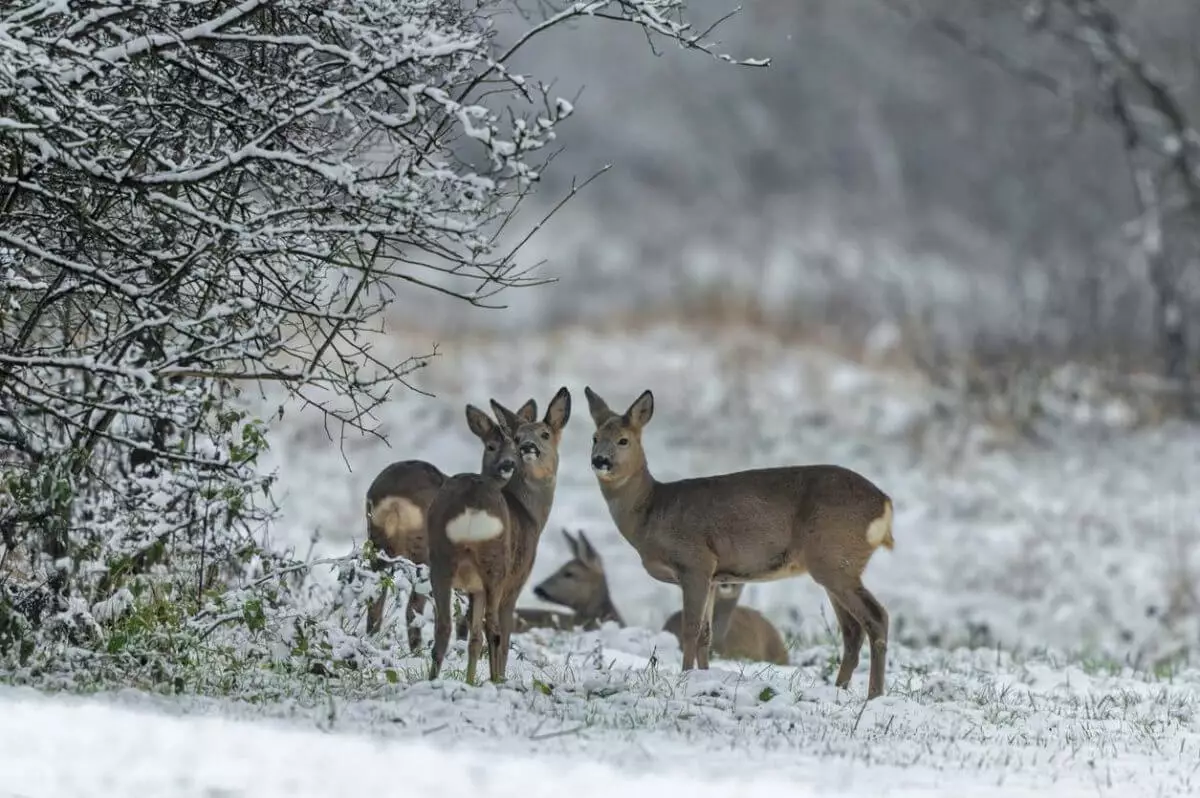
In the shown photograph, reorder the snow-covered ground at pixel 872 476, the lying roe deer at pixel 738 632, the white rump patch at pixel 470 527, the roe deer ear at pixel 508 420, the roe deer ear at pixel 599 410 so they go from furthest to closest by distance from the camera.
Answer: the snow-covered ground at pixel 872 476
the lying roe deer at pixel 738 632
the roe deer ear at pixel 599 410
the roe deer ear at pixel 508 420
the white rump patch at pixel 470 527

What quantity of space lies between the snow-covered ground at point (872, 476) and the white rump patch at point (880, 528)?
3.41 m

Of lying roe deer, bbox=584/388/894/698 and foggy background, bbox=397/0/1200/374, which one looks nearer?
lying roe deer, bbox=584/388/894/698

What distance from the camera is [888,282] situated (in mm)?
35250

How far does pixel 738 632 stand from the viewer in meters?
11.7

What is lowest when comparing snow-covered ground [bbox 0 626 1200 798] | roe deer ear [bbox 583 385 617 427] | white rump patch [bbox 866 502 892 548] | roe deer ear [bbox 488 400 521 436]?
snow-covered ground [bbox 0 626 1200 798]

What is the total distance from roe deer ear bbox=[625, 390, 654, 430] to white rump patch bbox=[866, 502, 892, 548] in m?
1.44

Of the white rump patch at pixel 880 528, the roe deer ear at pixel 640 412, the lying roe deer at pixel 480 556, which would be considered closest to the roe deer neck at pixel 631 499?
the roe deer ear at pixel 640 412

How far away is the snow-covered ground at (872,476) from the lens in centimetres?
1592

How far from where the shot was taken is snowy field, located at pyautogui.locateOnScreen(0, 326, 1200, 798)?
6660 mm

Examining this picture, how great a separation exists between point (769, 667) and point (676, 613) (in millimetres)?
2114

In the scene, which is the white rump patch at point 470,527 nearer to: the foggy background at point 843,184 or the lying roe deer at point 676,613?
the lying roe deer at point 676,613

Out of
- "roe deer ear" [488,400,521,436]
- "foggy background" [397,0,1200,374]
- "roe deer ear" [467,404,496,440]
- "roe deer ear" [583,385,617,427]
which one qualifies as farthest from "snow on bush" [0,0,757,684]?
"foggy background" [397,0,1200,374]

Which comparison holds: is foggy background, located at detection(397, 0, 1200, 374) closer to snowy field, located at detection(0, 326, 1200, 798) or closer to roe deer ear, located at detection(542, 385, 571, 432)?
snowy field, located at detection(0, 326, 1200, 798)

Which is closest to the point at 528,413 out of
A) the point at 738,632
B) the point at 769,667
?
the point at 769,667
